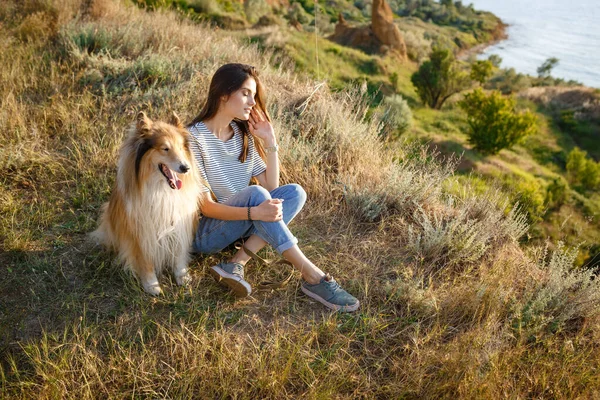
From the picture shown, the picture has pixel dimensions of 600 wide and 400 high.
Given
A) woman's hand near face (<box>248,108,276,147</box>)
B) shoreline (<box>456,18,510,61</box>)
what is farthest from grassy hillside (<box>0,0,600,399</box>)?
shoreline (<box>456,18,510,61</box>)

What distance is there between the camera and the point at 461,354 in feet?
8.14

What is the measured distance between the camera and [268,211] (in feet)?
8.93

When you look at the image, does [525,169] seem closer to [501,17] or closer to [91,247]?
[91,247]

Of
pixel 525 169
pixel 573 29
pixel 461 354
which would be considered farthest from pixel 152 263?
pixel 573 29

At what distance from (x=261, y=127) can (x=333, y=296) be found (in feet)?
4.46

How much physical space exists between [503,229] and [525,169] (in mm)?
22085

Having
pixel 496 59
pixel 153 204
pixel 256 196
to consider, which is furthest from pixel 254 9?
pixel 153 204

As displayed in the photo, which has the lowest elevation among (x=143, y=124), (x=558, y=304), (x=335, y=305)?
(x=335, y=305)

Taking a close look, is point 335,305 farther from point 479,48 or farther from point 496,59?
point 479,48

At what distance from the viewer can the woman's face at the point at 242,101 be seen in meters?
2.88

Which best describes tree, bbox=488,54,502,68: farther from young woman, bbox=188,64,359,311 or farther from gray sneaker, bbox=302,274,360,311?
gray sneaker, bbox=302,274,360,311

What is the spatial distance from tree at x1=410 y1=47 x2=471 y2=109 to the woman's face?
2742 centimetres

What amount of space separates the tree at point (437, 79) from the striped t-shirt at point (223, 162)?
89.5ft

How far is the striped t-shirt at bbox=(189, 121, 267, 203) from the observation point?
2.95 meters
